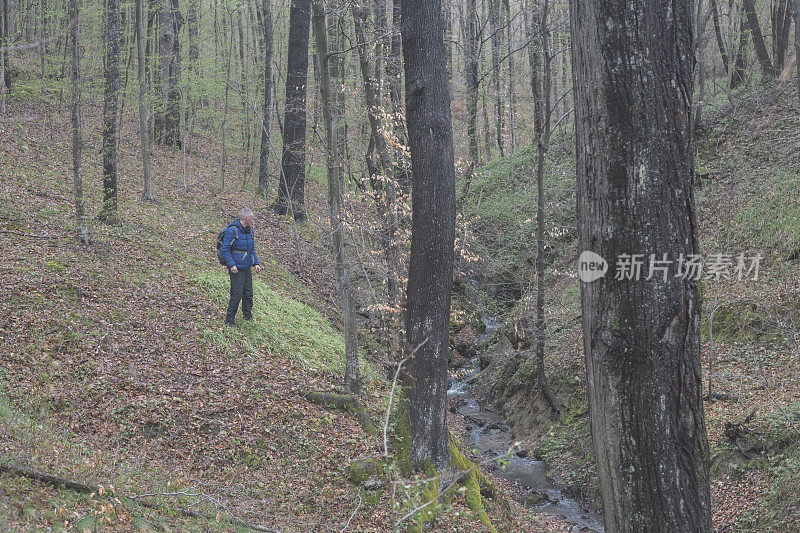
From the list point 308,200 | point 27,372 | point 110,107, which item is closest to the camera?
point 27,372

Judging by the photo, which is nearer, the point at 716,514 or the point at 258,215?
the point at 716,514

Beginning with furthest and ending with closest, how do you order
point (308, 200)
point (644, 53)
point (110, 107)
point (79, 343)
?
point (308, 200) → point (110, 107) → point (79, 343) → point (644, 53)

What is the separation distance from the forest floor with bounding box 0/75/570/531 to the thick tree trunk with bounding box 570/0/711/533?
4.81 ft

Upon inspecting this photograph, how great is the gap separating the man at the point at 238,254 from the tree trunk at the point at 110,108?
11.8 feet

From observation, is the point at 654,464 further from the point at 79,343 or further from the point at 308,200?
the point at 308,200

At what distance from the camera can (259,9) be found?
25109 millimetres

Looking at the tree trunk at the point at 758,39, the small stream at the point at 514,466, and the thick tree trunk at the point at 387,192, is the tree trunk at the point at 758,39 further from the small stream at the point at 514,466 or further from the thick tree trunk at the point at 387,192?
the small stream at the point at 514,466

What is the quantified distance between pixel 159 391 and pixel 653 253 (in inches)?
264

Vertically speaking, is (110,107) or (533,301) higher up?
(110,107)

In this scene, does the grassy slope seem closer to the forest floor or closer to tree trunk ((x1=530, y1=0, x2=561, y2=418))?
tree trunk ((x1=530, y1=0, x2=561, y2=418))

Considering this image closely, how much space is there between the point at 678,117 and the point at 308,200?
18.7 metres

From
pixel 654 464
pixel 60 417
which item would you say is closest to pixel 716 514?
pixel 654 464

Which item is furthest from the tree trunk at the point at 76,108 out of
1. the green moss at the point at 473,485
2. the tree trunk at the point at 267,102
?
the green moss at the point at 473,485

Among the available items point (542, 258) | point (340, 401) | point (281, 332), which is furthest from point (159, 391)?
point (542, 258)
